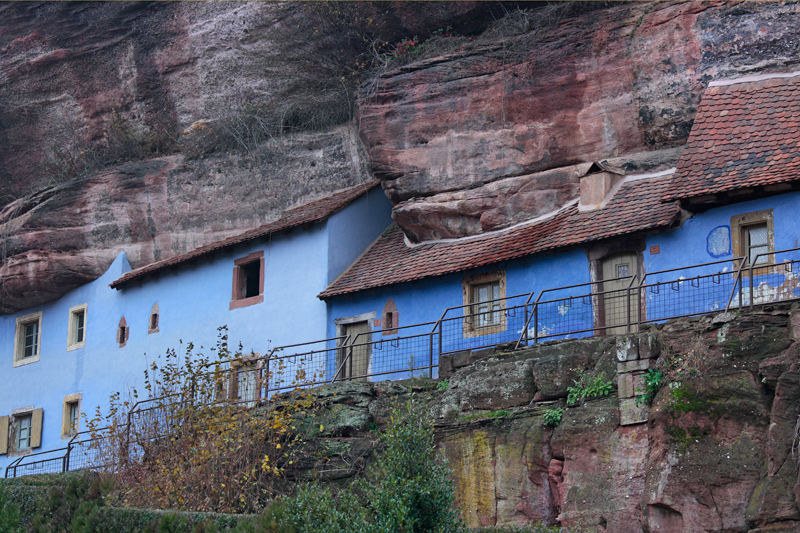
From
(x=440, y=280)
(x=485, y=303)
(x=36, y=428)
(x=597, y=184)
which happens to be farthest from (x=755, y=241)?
(x=36, y=428)

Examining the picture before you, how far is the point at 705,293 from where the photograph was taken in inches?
739

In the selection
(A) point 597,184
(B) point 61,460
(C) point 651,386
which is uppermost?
(A) point 597,184

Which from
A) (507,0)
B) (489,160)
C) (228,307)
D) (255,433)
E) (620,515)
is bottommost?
(620,515)

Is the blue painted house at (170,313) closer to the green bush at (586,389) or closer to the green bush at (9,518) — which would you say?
the green bush at (9,518)

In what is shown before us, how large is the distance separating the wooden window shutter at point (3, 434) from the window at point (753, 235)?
2029 centimetres

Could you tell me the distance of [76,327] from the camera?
30.2m

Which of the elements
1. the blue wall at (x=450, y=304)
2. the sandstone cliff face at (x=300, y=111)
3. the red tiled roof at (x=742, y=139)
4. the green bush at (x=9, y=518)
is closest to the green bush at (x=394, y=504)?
the green bush at (x=9, y=518)

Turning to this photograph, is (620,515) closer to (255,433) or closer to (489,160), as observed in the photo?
(255,433)

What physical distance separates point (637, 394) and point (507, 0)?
40.0 ft

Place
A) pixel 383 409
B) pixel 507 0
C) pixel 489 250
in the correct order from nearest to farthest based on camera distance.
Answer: pixel 383 409 → pixel 489 250 → pixel 507 0

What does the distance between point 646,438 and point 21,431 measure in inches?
794

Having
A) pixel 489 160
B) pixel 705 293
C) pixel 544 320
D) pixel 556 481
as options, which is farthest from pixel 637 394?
pixel 489 160

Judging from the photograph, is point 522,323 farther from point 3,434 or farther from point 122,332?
point 3,434

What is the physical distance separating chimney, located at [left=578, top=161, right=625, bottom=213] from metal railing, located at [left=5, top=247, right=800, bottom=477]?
1.92 metres
